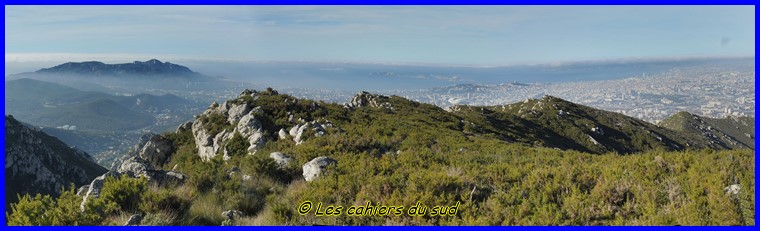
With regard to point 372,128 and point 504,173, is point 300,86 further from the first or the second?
point 504,173

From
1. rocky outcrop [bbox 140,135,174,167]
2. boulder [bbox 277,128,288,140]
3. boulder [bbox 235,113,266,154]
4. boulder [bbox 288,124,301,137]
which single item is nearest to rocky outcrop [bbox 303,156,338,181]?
boulder [bbox 288,124,301,137]

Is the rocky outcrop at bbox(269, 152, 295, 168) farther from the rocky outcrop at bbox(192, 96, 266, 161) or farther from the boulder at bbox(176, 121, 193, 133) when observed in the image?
the boulder at bbox(176, 121, 193, 133)

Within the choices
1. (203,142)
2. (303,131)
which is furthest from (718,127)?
(203,142)

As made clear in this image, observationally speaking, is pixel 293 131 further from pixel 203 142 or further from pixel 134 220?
pixel 134 220

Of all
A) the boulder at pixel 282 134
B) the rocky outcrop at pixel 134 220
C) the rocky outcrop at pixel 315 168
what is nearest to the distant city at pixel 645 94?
the boulder at pixel 282 134

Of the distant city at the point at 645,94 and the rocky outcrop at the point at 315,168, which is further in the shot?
the distant city at the point at 645,94

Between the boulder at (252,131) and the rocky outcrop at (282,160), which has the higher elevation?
the rocky outcrop at (282,160)

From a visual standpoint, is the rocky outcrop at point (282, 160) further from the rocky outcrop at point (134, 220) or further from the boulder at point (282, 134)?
the boulder at point (282, 134)
